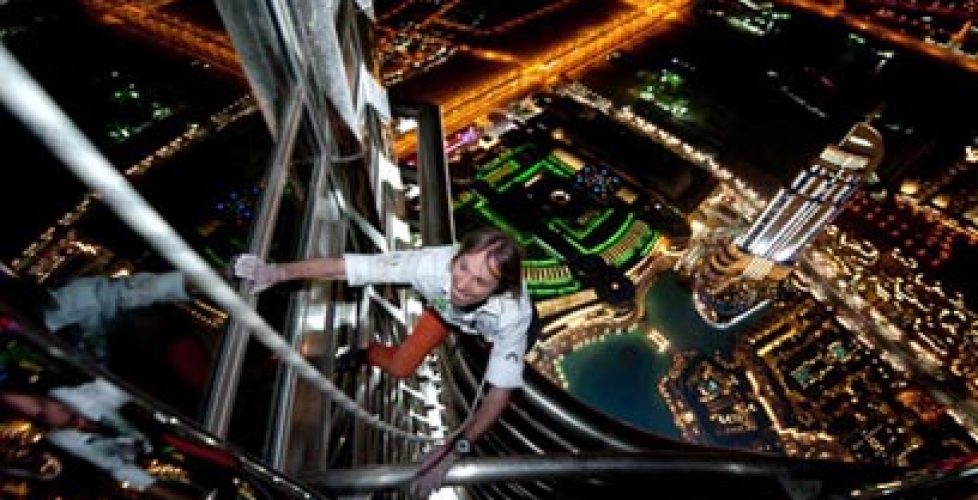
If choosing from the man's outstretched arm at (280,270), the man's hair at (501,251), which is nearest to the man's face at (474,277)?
the man's hair at (501,251)

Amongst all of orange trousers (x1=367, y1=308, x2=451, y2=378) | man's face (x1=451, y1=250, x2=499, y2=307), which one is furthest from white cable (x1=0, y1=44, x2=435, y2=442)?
orange trousers (x1=367, y1=308, x2=451, y2=378)

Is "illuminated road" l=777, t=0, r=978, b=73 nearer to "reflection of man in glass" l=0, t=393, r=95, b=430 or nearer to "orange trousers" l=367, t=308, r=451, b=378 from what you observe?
"orange trousers" l=367, t=308, r=451, b=378

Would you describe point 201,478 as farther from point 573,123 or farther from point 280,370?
point 573,123

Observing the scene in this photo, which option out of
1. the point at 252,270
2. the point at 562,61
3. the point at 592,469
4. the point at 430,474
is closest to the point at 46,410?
the point at 252,270

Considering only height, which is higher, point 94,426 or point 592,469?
point 94,426

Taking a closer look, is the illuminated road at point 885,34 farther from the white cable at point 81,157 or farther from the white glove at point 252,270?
the white cable at point 81,157

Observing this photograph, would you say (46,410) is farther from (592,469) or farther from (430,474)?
(592,469)
